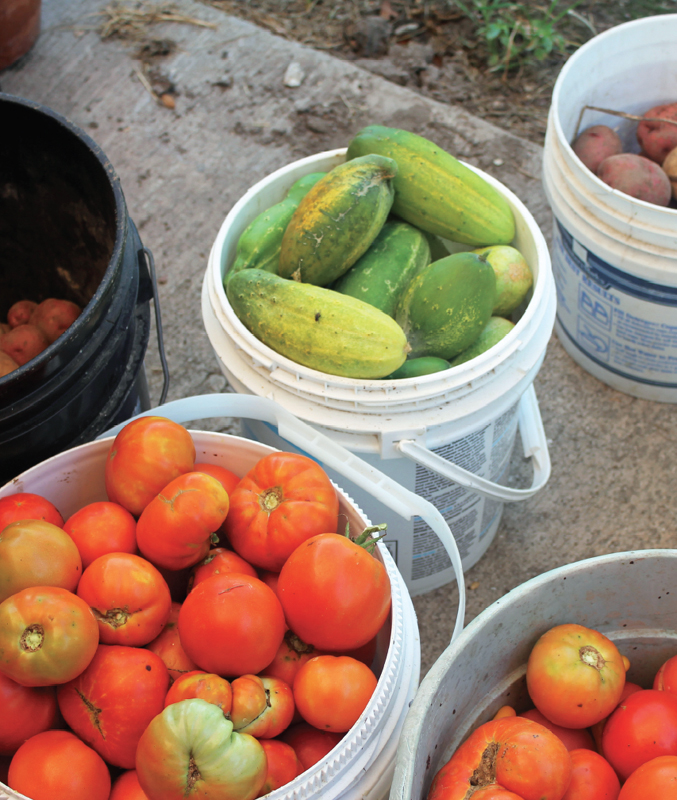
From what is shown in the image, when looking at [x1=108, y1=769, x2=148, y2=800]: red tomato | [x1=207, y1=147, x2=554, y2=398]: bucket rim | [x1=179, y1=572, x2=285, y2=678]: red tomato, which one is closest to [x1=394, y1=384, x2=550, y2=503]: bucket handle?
[x1=207, y1=147, x2=554, y2=398]: bucket rim

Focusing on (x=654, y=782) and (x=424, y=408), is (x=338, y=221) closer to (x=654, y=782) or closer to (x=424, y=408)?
(x=424, y=408)

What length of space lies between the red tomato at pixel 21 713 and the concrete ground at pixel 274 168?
3.14 feet

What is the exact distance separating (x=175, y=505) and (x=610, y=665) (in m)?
0.70

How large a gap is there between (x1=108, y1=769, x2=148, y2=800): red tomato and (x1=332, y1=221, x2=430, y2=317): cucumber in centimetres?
95

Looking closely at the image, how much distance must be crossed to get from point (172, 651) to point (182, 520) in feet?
0.66

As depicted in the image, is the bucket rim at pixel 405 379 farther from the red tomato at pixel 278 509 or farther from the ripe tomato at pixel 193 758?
the ripe tomato at pixel 193 758

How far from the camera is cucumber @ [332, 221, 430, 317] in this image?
5.11ft

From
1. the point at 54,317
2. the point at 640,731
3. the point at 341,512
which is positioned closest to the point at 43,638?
the point at 341,512

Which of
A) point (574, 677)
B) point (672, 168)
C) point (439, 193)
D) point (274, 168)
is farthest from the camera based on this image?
point (274, 168)

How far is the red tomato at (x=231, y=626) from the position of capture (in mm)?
1009

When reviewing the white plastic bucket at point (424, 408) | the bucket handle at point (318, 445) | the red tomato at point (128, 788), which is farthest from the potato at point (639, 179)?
the red tomato at point (128, 788)

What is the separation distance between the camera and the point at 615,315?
2002mm

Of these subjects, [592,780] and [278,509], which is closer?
[592,780]

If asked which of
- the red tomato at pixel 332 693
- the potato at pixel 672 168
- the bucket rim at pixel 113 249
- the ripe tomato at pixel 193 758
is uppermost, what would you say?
the bucket rim at pixel 113 249
